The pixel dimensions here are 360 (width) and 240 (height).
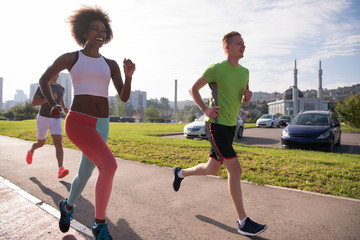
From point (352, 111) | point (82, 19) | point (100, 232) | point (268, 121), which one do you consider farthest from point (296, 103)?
point (100, 232)

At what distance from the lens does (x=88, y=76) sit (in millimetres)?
2520

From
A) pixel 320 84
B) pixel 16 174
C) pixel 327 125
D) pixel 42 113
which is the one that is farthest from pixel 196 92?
pixel 320 84

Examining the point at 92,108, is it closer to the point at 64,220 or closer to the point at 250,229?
the point at 64,220

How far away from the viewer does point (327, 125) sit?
9945 mm

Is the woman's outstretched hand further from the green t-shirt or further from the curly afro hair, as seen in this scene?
the green t-shirt

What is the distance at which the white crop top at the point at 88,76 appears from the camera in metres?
2.52

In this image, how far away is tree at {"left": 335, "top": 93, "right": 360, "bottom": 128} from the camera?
25.0 meters

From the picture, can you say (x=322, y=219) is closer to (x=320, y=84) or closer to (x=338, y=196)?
(x=338, y=196)

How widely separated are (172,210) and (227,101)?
1570 mm

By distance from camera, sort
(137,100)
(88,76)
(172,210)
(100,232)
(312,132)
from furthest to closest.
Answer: (137,100)
(312,132)
(172,210)
(88,76)
(100,232)

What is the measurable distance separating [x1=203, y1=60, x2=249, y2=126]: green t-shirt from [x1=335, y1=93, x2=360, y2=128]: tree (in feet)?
88.8

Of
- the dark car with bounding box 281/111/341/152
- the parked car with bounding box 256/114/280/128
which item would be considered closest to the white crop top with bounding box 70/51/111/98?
the dark car with bounding box 281/111/341/152

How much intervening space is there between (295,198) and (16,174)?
5.16 m

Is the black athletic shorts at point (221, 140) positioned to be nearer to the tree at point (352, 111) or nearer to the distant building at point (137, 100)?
the tree at point (352, 111)
